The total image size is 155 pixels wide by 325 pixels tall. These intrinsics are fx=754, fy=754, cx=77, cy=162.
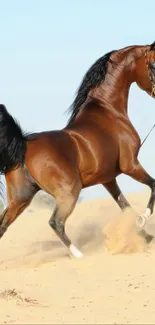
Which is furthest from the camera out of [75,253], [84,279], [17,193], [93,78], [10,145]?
[93,78]

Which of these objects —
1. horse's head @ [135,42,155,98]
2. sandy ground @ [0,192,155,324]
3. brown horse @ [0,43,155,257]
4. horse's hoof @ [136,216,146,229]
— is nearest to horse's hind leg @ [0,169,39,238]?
brown horse @ [0,43,155,257]

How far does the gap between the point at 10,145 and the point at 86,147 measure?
95 cm

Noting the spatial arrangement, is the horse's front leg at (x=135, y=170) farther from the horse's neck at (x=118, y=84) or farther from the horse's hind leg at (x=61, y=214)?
the horse's hind leg at (x=61, y=214)

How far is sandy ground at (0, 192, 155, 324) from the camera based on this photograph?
625cm

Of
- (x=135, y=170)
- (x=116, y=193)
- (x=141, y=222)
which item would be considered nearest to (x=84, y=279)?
(x=141, y=222)

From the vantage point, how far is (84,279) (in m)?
7.78

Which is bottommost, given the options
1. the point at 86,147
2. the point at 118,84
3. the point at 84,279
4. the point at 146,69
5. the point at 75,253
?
the point at 75,253

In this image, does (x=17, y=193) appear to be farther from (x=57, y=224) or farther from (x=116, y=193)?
(x=116, y=193)

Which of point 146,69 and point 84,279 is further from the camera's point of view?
point 146,69

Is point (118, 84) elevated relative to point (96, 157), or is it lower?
elevated

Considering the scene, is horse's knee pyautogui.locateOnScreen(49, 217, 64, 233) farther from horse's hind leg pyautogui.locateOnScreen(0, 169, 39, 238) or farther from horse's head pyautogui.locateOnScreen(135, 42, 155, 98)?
horse's head pyautogui.locateOnScreen(135, 42, 155, 98)

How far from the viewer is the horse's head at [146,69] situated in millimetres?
9992

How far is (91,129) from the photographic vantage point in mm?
9594

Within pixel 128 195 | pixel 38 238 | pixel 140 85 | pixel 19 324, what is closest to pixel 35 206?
pixel 128 195
